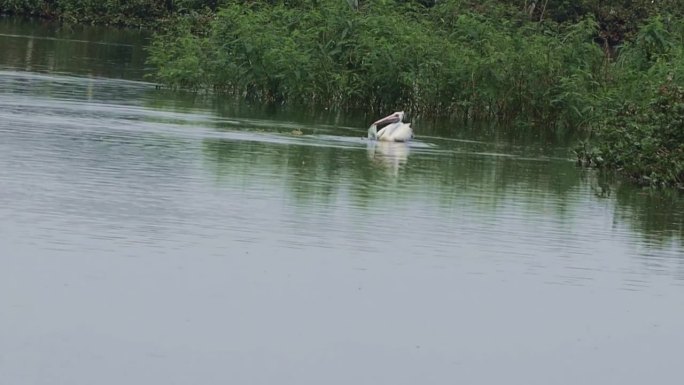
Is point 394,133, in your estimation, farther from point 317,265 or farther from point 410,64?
point 317,265

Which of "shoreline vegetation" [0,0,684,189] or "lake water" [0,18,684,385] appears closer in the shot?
"lake water" [0,18,684,385]

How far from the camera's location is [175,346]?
12.2 m

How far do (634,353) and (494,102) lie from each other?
89.6ft

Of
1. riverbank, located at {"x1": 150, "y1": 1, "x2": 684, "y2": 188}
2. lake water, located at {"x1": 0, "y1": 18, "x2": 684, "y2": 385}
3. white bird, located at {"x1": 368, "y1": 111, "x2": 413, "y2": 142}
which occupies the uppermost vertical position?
riverbank, located at {"x1": 150, "y1": 1, "x2": 684, "y2": 188}

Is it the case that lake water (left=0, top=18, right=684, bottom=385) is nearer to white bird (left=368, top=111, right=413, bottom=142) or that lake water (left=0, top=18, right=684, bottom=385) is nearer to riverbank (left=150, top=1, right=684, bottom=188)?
white bird (left=368, top=111, right=413, bottom=142)

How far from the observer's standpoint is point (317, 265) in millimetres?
15930

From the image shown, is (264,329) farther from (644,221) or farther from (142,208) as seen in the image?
(644,221)

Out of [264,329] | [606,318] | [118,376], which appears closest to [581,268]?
[606,318]

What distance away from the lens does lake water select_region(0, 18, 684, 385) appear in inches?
484

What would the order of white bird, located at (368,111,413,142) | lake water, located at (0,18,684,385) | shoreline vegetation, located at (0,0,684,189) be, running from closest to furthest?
lake water, located at (0,18,684,385)
white bird, located at (368,111,413,142)
shoreline vegetation, located at (0,0,684,189)

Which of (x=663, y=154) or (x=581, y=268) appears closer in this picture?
(x=581, y=268)

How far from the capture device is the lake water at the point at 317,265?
40.3 ft

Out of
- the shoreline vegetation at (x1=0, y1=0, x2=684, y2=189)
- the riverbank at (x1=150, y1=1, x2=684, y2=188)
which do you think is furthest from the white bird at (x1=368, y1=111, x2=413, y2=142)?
the riverbank at (x1=150, y1=1, x2=684, y2=188)

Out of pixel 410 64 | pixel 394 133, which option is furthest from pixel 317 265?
pixel 410 64
